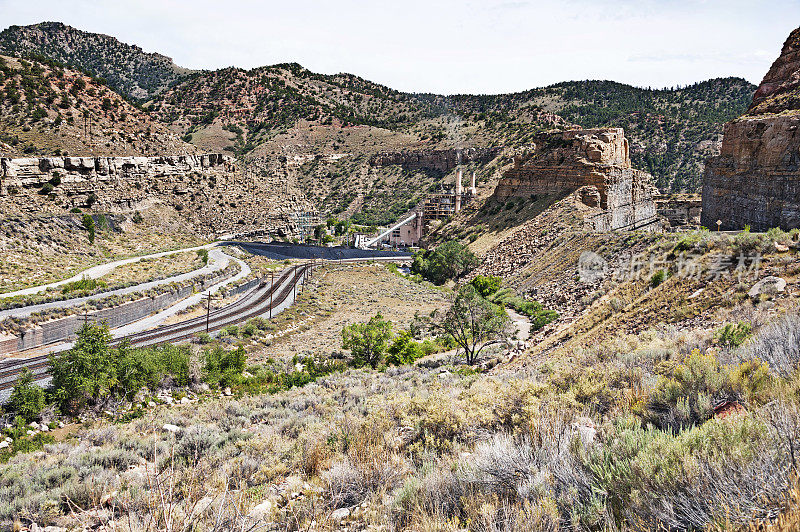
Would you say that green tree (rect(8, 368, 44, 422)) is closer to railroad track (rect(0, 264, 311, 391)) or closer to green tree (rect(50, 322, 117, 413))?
green tree (rect(50, 322, 117, 413))

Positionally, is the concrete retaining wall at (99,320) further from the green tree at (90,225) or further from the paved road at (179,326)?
the green tree at (90,225)

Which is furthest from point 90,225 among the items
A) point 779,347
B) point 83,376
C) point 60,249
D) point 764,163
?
point 764,163

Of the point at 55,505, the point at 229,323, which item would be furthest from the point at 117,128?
the point at 55,505

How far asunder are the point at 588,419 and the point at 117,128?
2357 inches

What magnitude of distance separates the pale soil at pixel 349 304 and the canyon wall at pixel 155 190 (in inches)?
657

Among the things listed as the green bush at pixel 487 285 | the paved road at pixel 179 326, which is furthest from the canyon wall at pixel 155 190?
the green bush at pixel 487 285

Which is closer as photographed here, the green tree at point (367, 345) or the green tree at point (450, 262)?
the green tree at point (367, 345)

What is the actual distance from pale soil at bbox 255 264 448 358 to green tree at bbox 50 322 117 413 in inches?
309

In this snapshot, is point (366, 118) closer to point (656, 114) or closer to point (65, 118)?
point (656, 114)

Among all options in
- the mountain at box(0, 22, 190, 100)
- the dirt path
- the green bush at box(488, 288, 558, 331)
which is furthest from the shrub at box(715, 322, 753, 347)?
the mountain at box(0, 22, 190, 100)

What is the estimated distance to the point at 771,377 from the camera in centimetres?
530

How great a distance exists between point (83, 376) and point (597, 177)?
1272 inches

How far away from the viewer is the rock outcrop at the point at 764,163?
20.9 meters

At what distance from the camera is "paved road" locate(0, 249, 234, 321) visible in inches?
915
